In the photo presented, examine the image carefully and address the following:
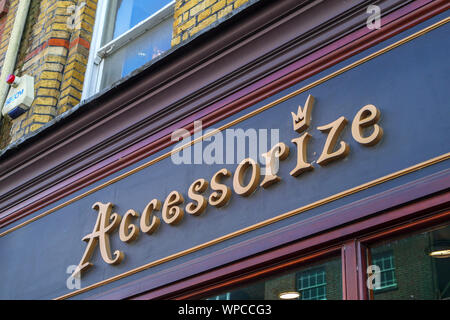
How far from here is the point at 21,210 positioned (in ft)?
21.0

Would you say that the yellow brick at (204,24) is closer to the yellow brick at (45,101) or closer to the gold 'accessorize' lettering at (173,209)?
the gold 'accessorize' lettering at (173,209)

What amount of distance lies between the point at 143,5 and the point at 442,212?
4.42 metres

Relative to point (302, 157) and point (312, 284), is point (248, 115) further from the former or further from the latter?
point (312, 284)

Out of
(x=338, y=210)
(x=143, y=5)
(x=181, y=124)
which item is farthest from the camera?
(x=143, y=5)

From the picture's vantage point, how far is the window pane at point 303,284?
13.3 feet

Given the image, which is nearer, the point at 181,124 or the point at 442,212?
the point at 442,212

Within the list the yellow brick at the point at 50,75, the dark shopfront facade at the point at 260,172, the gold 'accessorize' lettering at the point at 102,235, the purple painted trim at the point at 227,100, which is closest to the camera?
the dark shopfront facade at the point at 260,172

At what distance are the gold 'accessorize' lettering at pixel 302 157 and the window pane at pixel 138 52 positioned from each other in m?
2.52

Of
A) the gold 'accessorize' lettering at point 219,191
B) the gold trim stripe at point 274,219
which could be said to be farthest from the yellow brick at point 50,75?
the gold 'accessorize' lettering at point 219,191

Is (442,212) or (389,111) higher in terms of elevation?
(389,111)

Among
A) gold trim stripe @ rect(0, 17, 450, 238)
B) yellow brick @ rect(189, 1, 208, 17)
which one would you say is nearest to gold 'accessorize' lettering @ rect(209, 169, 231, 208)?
gold trim stripe @ rect(0, 17, 450, 238)

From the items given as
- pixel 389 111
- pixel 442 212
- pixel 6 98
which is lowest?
pixel 442 212
